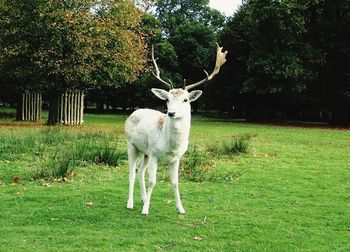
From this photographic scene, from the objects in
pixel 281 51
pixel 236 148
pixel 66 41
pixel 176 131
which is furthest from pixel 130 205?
pixel 281 51

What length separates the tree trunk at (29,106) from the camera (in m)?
34.7

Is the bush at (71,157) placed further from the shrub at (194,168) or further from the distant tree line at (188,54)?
the distant tree line at (188,54)

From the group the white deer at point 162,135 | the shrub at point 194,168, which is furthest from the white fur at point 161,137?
the shrub at point 194,168

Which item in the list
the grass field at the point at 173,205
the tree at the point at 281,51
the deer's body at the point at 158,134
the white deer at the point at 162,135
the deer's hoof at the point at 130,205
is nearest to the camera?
the grass field at the point at 173,205

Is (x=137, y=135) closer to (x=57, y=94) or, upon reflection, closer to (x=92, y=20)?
(x=92, y=20)

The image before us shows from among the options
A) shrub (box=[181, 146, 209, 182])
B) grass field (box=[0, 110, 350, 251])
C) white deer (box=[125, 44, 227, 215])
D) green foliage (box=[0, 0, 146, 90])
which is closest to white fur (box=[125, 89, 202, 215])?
white deer (box=[125, 44, 227, 215])

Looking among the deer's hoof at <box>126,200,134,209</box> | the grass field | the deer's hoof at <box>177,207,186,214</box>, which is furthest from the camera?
the deer's hoof at <box>126,200,134,209</box>

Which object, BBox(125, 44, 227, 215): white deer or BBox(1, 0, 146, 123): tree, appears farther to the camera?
BBox(1, 0, 146, 123): tree

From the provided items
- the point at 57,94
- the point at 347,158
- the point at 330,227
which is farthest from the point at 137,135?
the point at 57,94

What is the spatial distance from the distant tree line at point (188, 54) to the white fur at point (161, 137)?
18.1 metres

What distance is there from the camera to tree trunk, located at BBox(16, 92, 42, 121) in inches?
1367

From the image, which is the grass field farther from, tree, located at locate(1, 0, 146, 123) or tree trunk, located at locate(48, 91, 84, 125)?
tree trunk, located at locate(48, 91, 84, 125)

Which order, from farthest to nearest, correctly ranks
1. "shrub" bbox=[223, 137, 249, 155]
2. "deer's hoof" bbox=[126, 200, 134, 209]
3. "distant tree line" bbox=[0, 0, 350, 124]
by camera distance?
"distant tree line" bbox=[0, 0, 350, 124]
"shrub" bbox=[223, 137, 249, 155]
"deer's hoof" bbox=[126, 200, 134, 209]

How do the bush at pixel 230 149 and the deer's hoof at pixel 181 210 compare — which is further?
the bush at pixel 230 149
